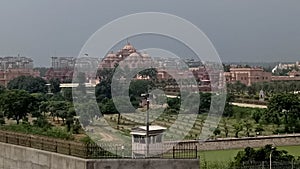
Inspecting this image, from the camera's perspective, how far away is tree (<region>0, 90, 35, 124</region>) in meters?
20.1

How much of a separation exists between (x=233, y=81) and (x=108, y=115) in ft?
94.5

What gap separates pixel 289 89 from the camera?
123 ft

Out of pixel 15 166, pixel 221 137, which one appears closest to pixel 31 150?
pixel 15 166

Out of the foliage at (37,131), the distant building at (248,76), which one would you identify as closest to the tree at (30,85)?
the distant building at (248,76)

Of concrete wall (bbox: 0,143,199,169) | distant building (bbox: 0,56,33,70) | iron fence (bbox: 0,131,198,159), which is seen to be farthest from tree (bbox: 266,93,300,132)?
distant building (bbox: 0,56,33,70)

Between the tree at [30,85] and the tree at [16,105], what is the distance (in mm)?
12603

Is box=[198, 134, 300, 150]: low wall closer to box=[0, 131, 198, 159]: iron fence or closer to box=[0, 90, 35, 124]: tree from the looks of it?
box=[0, 90, 35, 124]: tree

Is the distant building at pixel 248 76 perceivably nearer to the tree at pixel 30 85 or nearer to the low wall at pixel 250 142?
the tree at pixel 30 85

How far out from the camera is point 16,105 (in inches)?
797

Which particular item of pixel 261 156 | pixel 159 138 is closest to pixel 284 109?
pixel 261 156

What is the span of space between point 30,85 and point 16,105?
14895 mm

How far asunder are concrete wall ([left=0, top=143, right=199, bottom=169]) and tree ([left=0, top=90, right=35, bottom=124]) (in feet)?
47.8

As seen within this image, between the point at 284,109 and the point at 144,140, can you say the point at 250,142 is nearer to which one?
the point at 284,109

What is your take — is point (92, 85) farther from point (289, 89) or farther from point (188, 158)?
point (289, 89)
